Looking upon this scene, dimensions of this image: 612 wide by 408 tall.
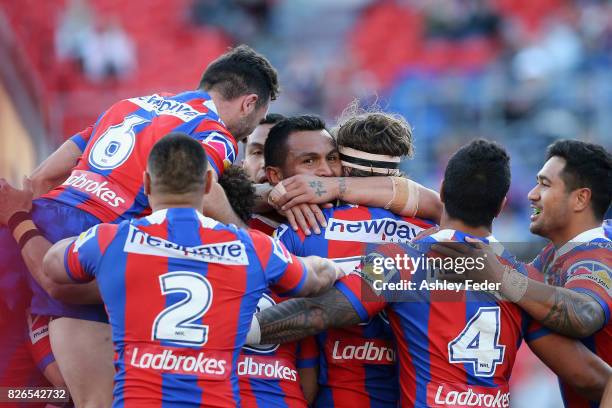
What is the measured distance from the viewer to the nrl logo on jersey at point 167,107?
14.5 ft

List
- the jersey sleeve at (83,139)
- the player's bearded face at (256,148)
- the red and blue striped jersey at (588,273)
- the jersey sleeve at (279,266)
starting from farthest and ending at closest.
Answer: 1. the player's bearded face at (256,148)
2. the jersey sleeve at (83,139)
3. the red and blue striped jersey at (588,273)
4. the jersey sleeve at (279,266)

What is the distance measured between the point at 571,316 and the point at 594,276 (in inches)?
13.8

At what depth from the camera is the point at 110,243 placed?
136 inches

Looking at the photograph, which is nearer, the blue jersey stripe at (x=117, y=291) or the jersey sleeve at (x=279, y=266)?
the blue jersey stripe at (x=117, y=291)

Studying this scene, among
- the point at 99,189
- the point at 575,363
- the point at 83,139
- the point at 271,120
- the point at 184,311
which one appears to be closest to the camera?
the point at 184,311

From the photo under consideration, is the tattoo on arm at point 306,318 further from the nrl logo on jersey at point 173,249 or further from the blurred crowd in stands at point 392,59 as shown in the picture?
the blurred crowd in stands at point 392,59

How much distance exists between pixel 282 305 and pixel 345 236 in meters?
0.56

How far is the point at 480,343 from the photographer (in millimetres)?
3951

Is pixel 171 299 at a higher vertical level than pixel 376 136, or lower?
lower

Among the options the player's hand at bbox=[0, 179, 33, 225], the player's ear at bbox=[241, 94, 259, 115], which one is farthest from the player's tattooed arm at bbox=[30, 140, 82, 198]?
the player's ear at bbox=[241, 94, 259, 115]

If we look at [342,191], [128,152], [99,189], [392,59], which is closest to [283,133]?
[342,191]

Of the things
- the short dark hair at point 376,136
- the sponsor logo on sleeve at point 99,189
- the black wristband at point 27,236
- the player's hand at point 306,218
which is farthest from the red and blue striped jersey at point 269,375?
the black wristband at point 27,236

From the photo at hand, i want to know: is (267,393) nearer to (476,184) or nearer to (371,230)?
(371,230)

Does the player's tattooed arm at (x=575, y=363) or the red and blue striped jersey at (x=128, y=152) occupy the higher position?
the red and blue striped jersey at (x=128, y=152)
